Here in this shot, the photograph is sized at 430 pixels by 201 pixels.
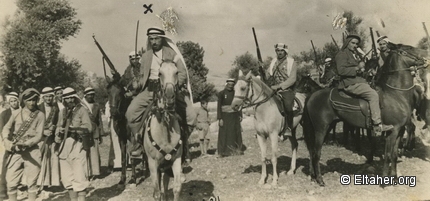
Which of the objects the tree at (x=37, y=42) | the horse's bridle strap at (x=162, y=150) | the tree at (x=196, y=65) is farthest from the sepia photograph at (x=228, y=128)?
the tree at (x=196, y=65)

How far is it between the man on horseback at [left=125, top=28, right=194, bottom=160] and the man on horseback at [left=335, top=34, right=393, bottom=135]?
3725 mm

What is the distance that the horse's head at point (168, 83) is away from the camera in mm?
5043

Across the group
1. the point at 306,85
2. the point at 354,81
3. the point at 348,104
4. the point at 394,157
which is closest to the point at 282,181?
the point at 348,104

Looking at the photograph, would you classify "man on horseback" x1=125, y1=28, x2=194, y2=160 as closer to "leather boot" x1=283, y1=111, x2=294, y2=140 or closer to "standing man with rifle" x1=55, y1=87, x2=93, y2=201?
"standing man with rifle" x1=55, y1=87, x2=93, y2=201

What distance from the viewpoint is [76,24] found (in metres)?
19.0

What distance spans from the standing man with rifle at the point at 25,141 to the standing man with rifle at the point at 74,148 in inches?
17.0

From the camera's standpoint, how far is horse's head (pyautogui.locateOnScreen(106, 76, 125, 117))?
848 cm

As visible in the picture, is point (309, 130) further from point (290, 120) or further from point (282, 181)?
point (282, 181)

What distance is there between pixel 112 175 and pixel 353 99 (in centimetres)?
685

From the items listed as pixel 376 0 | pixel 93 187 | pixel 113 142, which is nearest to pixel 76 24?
pixel 113 142

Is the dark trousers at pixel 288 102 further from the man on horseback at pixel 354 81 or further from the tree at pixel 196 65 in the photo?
the tree at pixel 196 65

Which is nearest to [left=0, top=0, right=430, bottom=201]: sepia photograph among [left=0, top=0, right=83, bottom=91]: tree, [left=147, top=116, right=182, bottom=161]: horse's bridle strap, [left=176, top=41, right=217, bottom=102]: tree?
[left=147, top=116, right=182, bottom=161]: horse's bridle strap

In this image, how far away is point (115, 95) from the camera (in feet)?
27.9

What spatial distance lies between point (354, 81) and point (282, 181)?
2852 mm
